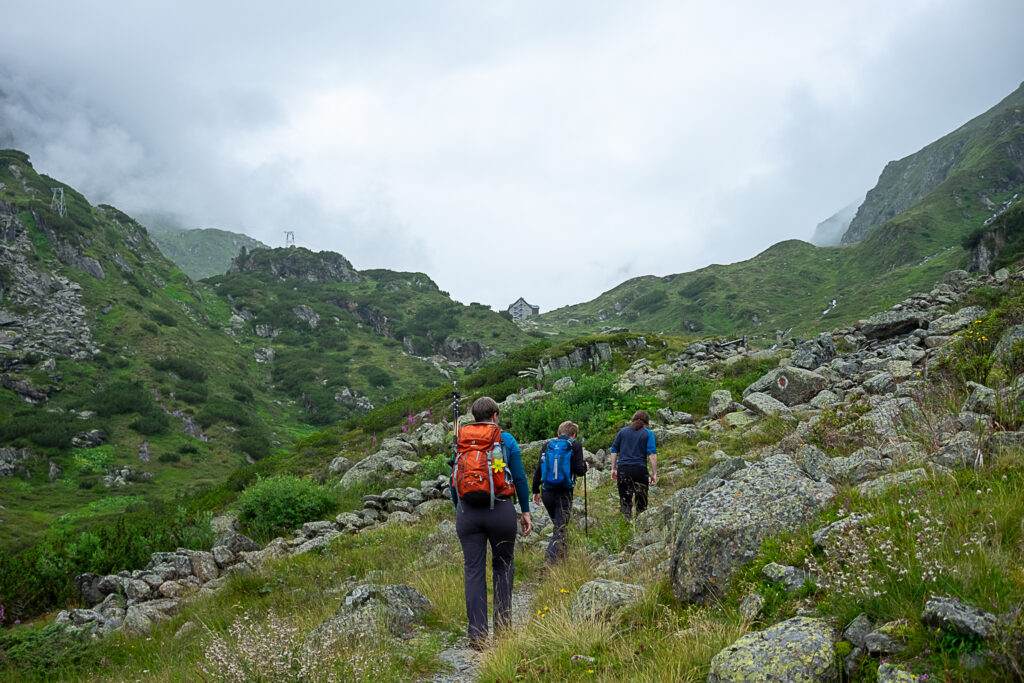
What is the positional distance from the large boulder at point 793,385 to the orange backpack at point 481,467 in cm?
1134

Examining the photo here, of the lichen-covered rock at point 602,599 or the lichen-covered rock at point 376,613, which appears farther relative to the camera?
the lichen-covered rock at point 376,613

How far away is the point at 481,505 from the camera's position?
16.0ft

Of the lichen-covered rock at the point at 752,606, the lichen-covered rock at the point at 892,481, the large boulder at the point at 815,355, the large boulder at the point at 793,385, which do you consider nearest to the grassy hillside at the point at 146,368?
the lichen-covered rock at the point at 752,606

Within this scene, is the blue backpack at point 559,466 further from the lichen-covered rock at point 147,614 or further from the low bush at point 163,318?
the low bush at point 163,318

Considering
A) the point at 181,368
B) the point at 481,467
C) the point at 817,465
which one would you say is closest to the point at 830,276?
the point at 181,368

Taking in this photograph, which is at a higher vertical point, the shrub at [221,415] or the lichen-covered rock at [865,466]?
the shrub at [221,415]

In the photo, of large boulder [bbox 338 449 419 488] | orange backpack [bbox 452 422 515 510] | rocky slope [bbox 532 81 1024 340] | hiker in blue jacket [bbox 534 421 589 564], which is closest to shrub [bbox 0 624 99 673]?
orange backpack [bbox 452 422 515 510]

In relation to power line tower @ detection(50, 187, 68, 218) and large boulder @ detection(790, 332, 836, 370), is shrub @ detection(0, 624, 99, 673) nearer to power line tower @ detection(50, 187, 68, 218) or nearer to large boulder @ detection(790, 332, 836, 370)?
large boulder @ detection(790, 332, 836, 370)

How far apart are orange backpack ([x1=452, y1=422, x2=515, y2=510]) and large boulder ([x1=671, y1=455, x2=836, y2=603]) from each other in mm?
1635

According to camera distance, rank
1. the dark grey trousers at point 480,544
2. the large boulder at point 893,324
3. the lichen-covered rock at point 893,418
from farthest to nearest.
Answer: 1. the large boulder at point 893,324
2. the lichen-covered rock at point 893,418
3. the dark grey trousers at point 480,544

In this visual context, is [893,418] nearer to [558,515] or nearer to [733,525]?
[733,525]

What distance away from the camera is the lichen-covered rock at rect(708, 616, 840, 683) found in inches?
105

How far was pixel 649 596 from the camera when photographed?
4359 mm

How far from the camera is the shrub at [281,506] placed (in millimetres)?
12594
